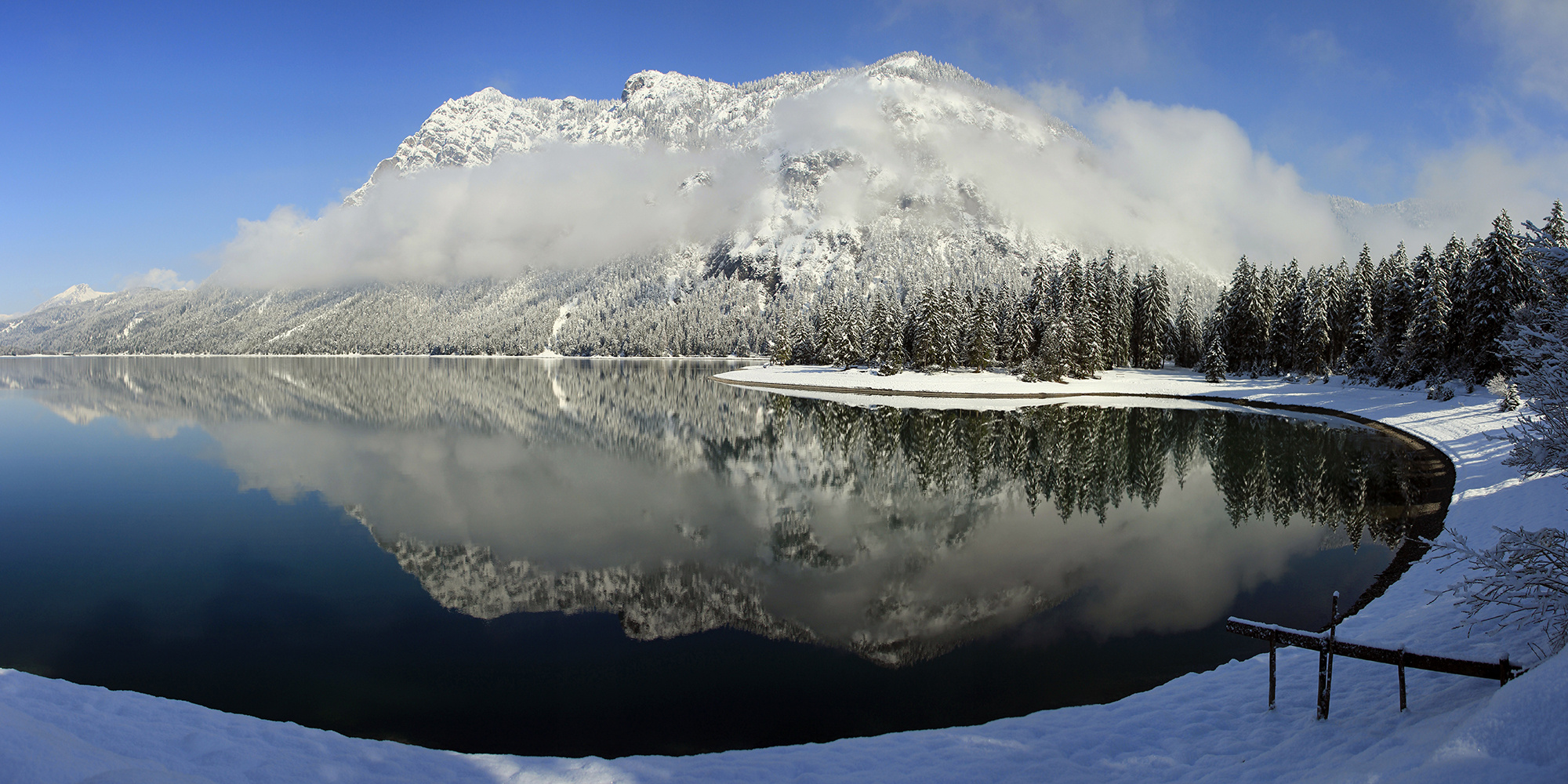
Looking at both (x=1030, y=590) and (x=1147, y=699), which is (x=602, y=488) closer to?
(x=1030, y=590)

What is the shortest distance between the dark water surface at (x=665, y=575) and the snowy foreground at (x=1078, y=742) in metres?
0.96

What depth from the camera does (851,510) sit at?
1984 centimetres

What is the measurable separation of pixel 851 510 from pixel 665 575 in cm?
722

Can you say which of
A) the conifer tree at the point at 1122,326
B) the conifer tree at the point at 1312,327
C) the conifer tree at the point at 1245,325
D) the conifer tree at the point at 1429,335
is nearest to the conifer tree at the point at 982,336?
the conifer tree at the point at 1122,326

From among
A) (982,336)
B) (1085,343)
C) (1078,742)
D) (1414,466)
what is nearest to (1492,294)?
(1414,466)

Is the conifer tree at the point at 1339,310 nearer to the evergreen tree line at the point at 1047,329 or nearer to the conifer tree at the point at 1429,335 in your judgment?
the conifer tree at the point at 1429,335

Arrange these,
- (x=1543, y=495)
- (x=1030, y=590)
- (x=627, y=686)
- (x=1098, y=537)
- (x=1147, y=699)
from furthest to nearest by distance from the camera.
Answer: (x=1098, y=537), (x=1543, y=495), (x=1030, y=590), (x=627, y=686), (x=1147, y=699)

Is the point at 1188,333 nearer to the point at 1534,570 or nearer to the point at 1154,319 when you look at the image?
the point at 1154,319

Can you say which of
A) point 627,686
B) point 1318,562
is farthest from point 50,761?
point 1318,562

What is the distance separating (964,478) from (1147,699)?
49.1 ft

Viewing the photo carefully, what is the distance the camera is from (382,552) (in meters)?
15.9

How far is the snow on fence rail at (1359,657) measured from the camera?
6.22 meters

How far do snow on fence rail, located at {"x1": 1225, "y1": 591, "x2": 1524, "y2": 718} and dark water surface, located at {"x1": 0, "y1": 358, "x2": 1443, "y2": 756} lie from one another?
8.98 ft

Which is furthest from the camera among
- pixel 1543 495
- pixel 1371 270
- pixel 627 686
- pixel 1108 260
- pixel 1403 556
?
pixel 1108 260
